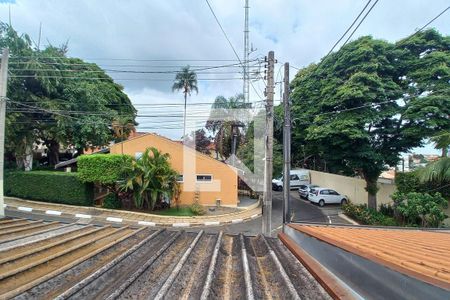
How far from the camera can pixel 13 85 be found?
16812 millimetres

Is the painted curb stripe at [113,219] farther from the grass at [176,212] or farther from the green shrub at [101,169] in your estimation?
the green shrub at [101,169]

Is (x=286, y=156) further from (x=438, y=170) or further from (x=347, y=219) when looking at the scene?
(x=347, y=219)

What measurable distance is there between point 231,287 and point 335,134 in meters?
15.5

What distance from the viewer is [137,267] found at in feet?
9.94

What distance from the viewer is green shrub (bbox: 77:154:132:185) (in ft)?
54.2

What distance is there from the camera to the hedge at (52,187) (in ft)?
54.9

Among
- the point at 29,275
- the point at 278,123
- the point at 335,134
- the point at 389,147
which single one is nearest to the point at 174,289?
the point at 29,275

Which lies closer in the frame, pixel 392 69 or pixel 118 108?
pixel 392 69

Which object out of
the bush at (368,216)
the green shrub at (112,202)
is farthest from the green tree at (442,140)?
the green shrub at (112,202)

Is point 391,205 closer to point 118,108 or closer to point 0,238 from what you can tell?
point 0,238

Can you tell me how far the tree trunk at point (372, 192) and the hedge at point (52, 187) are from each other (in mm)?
17825

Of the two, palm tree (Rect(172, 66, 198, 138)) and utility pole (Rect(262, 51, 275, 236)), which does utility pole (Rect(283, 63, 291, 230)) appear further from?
palm tree (Rect(172, 66, 198, 138))

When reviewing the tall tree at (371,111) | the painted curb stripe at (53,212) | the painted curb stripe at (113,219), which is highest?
the tall tree at (371,111)

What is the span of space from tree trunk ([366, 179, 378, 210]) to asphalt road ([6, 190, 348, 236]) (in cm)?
227
